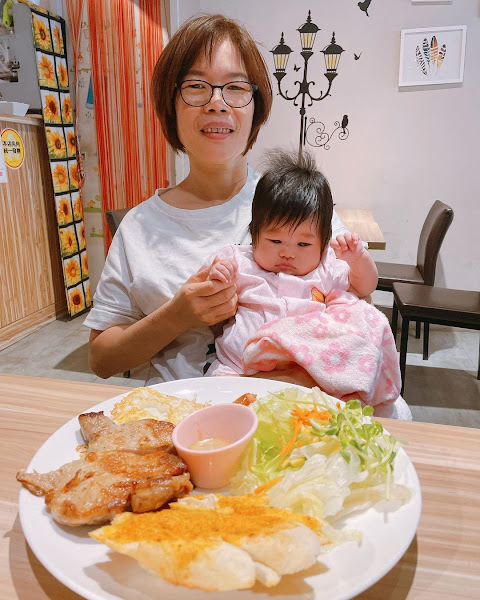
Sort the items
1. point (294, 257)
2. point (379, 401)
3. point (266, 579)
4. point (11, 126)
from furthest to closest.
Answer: point (11, 126), point (294, 257), point (379, 401), point (266, 579)

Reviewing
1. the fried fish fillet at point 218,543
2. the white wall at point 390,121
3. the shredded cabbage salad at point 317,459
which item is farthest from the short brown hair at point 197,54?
the white wall at point 390,121

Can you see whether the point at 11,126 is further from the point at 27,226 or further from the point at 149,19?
the point at 149,19

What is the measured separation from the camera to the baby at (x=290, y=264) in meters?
1.45

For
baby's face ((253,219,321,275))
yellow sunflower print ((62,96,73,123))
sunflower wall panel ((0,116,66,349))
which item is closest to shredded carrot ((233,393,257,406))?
baby's face ((253,219,321,275))

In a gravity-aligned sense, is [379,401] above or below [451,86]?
below

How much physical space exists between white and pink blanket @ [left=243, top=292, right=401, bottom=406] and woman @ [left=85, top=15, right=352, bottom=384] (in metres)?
0.20

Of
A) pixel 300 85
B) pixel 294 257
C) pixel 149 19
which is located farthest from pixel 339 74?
pixel 294 257

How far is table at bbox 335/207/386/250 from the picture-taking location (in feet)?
11.5

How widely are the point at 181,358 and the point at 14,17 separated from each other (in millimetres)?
4406

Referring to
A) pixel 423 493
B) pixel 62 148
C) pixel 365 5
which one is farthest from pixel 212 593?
pixel 365 5

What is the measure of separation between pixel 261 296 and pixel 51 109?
13.2 feet

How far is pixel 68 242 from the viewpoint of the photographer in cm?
489

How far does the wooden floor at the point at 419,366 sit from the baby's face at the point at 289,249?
6.52 feet

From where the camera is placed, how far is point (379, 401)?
53.5 inches
